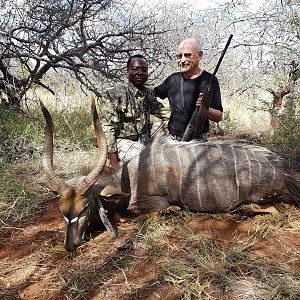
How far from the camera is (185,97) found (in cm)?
379

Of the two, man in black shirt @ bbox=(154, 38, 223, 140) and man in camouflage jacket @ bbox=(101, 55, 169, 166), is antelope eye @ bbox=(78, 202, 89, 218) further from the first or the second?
man in black shirt @ bbox=(154, 38, 223, 140)

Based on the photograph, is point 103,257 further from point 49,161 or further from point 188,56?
point 188,56

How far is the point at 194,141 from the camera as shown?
11.5ft

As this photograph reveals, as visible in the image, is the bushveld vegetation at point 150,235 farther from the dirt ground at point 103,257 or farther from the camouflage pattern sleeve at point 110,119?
the camouflage pattern sleeve at point 110,119

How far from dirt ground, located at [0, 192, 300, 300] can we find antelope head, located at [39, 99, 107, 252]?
0.11 m

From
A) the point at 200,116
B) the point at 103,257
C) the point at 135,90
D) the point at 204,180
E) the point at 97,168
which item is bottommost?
the point at 103,257

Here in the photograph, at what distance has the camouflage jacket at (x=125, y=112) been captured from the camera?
4.05m

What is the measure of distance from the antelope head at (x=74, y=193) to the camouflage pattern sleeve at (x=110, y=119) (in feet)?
3.89

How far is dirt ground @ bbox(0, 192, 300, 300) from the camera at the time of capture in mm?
2262

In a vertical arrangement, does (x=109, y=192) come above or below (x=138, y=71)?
below

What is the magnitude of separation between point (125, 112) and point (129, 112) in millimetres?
42

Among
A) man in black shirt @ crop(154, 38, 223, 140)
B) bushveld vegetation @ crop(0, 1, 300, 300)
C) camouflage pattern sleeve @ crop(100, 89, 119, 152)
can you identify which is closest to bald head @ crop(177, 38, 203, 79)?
man in black shirt @ crop(154, 38, 223, 140)

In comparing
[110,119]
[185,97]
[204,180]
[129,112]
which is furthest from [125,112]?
[204,180]

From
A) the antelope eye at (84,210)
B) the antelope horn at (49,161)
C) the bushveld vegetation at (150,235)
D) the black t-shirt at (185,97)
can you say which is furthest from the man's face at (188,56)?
the antelope eye at (84,210)
